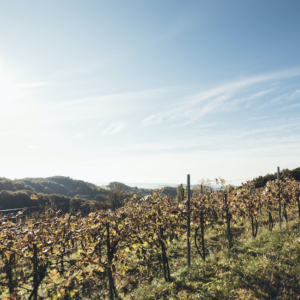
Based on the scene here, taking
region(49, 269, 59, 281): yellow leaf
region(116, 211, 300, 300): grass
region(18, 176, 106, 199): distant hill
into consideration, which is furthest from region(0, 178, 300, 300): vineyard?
region(18, 176, 106, 199): distant hill

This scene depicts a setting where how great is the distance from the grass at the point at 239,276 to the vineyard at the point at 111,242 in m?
0.18

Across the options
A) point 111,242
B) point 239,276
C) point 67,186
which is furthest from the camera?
point 67,186

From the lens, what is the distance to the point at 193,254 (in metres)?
9.02

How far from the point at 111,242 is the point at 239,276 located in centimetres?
393

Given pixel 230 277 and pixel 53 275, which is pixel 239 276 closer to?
pixel 230 277

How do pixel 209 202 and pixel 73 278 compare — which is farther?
pixel 209 202

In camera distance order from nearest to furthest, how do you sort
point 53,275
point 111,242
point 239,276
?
point 53,275, point 111,242, point 239,276

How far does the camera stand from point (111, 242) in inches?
205

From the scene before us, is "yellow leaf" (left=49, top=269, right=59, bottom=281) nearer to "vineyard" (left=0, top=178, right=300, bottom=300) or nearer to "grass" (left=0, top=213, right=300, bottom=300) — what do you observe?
"vineyard" (left=0, top=178, right=300, bottom=300)

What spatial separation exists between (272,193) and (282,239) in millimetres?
2674

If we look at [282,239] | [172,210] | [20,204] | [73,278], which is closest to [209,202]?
[172,210]

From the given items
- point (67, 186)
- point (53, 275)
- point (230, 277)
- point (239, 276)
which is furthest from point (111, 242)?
point (67, 186)

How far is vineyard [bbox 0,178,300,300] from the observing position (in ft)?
12.6

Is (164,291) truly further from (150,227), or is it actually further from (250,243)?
(250,243)
